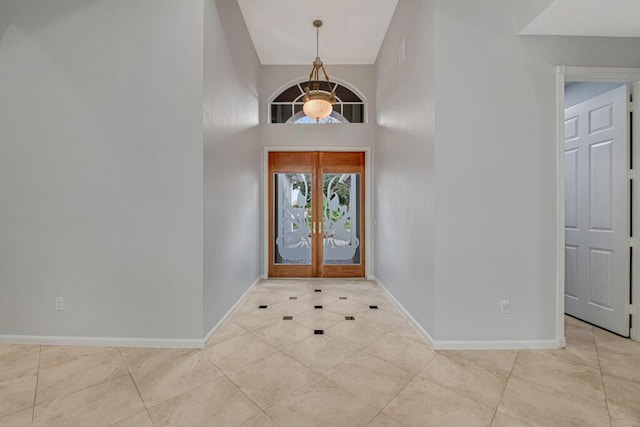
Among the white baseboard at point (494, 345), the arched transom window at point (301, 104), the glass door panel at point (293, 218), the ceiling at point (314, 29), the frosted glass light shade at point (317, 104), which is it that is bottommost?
the white baseboard at point (494, 345)

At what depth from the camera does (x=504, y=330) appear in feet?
8.51

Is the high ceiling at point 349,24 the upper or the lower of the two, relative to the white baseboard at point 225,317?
upper

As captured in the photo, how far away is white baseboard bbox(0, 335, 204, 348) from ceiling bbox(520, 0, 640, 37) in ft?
12.8

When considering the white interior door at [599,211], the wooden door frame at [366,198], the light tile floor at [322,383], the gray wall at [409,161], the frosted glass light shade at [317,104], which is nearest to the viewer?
the light tile floor at [322,383]

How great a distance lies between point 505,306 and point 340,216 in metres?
3.05

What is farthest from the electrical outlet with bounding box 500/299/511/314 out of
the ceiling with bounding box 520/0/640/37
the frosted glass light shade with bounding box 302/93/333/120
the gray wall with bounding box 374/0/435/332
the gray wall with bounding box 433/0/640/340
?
the frosted glass light shade with bounding box 302/93/333/120

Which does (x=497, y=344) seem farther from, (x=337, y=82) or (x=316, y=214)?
(x=337, y=82)

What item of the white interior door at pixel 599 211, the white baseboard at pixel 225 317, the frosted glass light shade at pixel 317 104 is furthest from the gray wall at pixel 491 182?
the white baseboard at pixel 225 317

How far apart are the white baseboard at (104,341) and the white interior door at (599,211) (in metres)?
3.89

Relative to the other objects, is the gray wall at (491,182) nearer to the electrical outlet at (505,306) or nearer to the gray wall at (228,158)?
the electrical outlet at (505,306)

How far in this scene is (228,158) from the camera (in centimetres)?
336

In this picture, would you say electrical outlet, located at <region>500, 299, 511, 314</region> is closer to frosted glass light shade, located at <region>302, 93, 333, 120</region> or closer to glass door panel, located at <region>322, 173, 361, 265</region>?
glass door panel, located at <region>322, 173, 361, 265</region>

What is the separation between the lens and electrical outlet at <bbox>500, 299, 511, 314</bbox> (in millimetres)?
2584

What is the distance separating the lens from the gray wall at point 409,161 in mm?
2711
